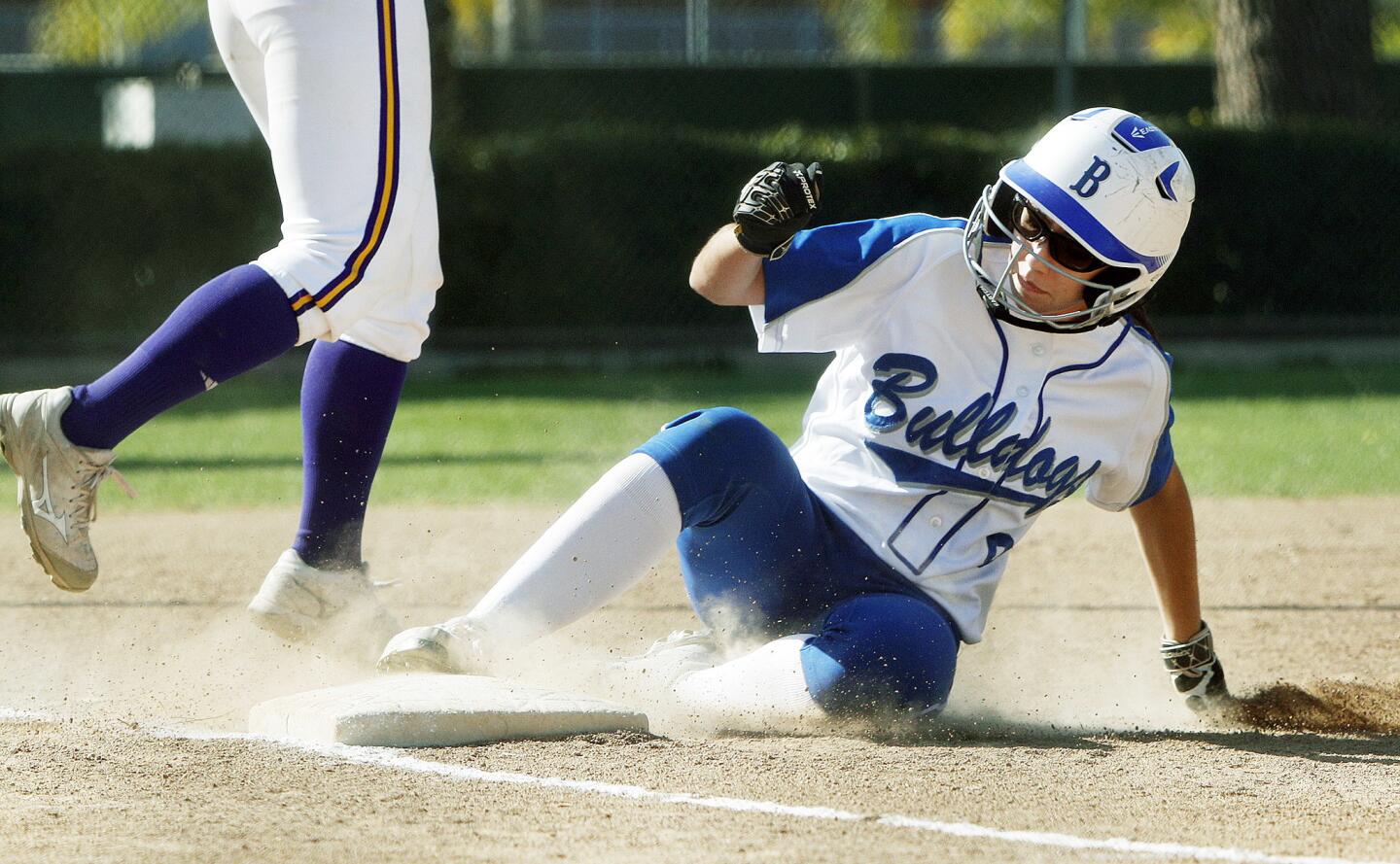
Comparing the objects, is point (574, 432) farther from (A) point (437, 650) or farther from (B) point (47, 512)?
(B) point (47, 512)

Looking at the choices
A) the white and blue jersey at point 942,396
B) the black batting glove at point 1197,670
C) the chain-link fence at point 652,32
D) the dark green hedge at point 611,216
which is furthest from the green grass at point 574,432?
the white and blue jersey at point 942,396

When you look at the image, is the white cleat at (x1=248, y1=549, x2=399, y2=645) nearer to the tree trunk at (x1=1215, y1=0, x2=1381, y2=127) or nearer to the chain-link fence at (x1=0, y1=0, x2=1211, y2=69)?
the chain-link fence at (x1=0, y1=0, x2=1211, y2=69)

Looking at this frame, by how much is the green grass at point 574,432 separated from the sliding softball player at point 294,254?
3300 mm

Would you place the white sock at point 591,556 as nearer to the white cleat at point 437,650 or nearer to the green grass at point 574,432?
the white cleat at point 437,650

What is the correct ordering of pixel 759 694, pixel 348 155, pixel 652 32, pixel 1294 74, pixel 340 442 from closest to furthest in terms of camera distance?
pixel 348 155 < pixel 759 694 < pixel 340 442 < pixel 1294 74 < pixel 652 32

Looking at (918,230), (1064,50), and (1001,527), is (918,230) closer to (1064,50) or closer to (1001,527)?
(1001,527)

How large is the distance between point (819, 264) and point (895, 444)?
1.13ft

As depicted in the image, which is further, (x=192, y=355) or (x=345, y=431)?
(x=345, y=431)

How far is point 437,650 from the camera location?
117 inches

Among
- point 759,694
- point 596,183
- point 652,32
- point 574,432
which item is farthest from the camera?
point 652,32

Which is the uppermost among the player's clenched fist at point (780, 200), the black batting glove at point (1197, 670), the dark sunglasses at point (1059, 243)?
the player's clenched fist at point (780, 200)

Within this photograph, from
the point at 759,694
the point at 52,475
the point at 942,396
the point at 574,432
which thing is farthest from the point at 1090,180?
the point at 574,432

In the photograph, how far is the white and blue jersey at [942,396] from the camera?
3014 mm

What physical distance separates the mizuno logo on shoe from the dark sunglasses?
1.67 metres
